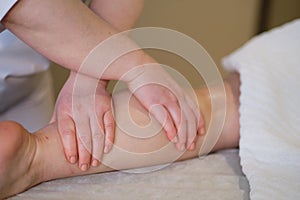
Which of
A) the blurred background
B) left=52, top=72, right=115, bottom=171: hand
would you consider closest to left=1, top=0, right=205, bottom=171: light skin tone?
left=52, top=72, right=115, bottom=171: hand

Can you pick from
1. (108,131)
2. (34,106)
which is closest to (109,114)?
(108,131)

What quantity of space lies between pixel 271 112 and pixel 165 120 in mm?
205

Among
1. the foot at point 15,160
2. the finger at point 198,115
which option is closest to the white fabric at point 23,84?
the foot at point 15,160

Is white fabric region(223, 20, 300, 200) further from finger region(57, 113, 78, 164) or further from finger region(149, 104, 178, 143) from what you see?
finger region(57, 113, 78, 164)

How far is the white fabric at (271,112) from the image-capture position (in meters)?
0.77

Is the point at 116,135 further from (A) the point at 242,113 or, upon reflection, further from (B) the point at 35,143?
(A) the point at 242,113

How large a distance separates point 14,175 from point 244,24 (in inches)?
65.8

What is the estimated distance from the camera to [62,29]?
74cm

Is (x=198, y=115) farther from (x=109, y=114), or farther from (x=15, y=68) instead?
(x=15, y=68)

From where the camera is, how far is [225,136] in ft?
3.00

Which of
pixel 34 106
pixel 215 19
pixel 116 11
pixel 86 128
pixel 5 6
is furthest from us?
pixel 215 19

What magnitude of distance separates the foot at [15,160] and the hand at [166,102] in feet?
0.69

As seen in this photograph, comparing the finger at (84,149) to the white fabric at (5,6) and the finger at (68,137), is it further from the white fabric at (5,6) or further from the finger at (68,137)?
the white fabric at (5,6)

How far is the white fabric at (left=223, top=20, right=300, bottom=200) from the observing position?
770 millimetres
